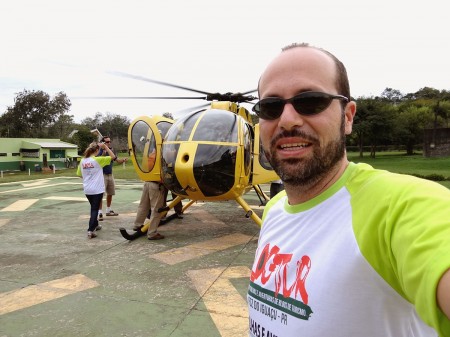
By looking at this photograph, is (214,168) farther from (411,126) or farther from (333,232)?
(411,126)

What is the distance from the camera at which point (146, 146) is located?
615 cm

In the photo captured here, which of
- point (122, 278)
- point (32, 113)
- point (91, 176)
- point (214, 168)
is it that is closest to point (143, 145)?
point (91, 176)

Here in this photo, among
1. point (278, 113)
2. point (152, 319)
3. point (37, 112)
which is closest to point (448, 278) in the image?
point (278, 113)

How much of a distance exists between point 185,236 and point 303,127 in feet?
18.0

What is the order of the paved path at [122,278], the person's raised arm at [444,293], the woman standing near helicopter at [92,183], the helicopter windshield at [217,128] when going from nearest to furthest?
1. the person's raised arm at [444,293]
2. the paved path at [122,278]
3. the helicopter windshield at [217,128]
4. the woman standing near helicopter at [92,183]

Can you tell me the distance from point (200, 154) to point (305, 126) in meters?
4.12

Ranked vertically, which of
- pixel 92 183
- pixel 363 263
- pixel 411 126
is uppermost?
pixel 411 126

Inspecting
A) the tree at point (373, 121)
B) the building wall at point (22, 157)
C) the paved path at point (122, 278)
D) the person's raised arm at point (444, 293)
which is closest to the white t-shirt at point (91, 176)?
the paved path at point (122, 278)

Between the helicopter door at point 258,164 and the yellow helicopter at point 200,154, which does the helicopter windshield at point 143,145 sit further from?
the helicopter door at point 258,164

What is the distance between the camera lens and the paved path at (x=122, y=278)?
3.20 metres

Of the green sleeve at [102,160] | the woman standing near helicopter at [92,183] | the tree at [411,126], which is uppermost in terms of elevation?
the tree at [411,126]

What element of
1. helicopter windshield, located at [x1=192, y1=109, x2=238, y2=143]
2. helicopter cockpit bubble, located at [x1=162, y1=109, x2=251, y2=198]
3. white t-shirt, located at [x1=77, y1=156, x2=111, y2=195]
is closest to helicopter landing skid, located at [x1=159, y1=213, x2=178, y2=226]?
white t-shirt, located at [x1=77, y1=156, x2=111, y2=195]

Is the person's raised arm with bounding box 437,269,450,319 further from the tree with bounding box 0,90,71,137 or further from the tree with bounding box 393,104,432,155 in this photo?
the tree with bounding box 0,90,71,137

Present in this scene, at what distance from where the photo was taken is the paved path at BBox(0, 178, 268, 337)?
3.20 metres
